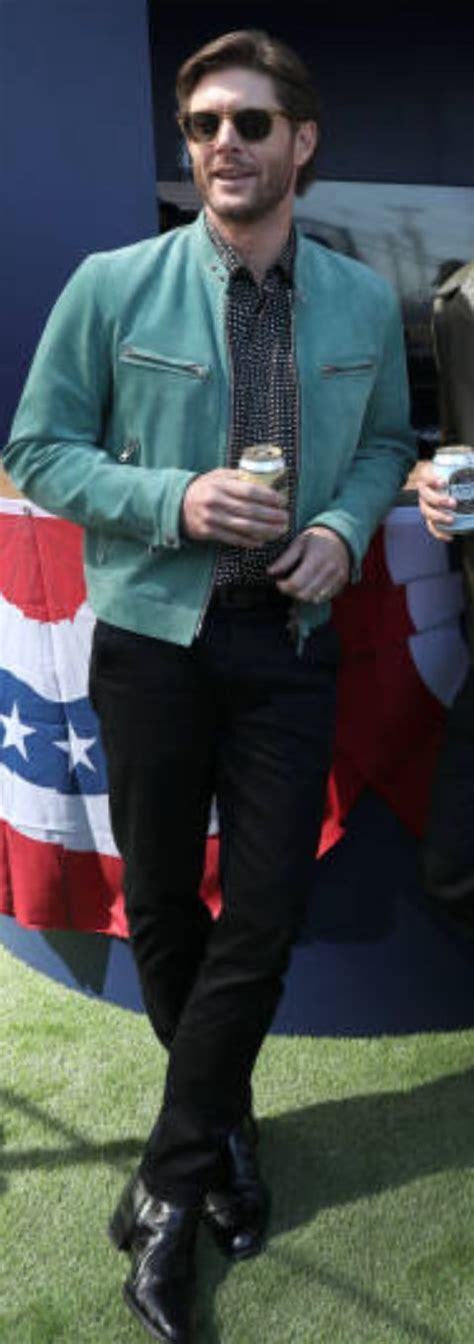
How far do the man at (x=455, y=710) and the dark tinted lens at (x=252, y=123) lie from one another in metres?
0.44

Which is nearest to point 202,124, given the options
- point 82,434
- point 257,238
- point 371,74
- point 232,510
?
point 257,238

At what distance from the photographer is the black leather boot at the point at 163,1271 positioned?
1983mm

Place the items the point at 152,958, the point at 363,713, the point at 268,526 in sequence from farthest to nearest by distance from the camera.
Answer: the point at 363,713 → the point at 152,958 → the point at 268,526

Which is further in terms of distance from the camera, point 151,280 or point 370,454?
point 370,454

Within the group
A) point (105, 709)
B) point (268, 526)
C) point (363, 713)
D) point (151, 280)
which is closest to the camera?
Result: point (268, 526)

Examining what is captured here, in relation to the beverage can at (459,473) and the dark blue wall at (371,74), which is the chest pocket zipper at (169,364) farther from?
the dark blue wall at (371,74)

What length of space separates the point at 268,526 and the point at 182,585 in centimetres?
21

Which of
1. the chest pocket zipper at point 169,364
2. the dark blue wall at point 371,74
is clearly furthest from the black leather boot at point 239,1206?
the dark blue wall at point 371,74

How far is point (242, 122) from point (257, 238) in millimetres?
161

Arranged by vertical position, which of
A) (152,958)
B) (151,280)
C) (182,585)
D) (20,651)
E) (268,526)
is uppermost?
(151,280)

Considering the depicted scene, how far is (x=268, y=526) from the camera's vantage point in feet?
5.63

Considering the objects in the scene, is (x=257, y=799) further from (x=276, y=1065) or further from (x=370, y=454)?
(x=276, y=1065)

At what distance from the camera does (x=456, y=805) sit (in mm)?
2209

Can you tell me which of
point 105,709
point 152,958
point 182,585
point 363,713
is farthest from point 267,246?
point 152,958
